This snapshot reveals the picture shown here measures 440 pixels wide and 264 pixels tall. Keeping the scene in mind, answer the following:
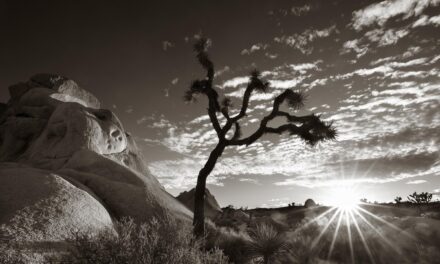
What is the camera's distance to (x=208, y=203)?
95.0ft

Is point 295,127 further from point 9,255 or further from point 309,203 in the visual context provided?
point 309,203

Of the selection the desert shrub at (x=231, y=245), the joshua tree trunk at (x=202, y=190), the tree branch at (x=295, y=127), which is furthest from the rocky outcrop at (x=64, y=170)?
the tree branch at (x=295, y=127)

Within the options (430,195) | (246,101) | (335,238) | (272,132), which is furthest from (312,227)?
(430,195)

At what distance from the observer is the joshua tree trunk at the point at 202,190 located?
39.3ft

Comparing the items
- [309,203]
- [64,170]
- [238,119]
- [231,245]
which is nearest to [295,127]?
[238,119]

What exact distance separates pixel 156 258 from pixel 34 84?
18248mm

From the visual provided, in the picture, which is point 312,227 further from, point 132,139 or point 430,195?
point 430,195

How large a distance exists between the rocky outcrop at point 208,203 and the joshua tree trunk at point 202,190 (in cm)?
1404

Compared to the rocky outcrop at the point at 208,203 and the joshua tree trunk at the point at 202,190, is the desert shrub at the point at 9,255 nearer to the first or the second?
the joshua tree trunk at the point at 202,190

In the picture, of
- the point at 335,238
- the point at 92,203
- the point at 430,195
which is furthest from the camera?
the point at 430,195

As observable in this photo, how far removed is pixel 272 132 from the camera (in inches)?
550

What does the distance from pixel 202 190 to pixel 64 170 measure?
16.3ft

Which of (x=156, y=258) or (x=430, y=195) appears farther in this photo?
(x=430, y=195)

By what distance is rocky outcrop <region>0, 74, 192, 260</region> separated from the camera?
6367mm
